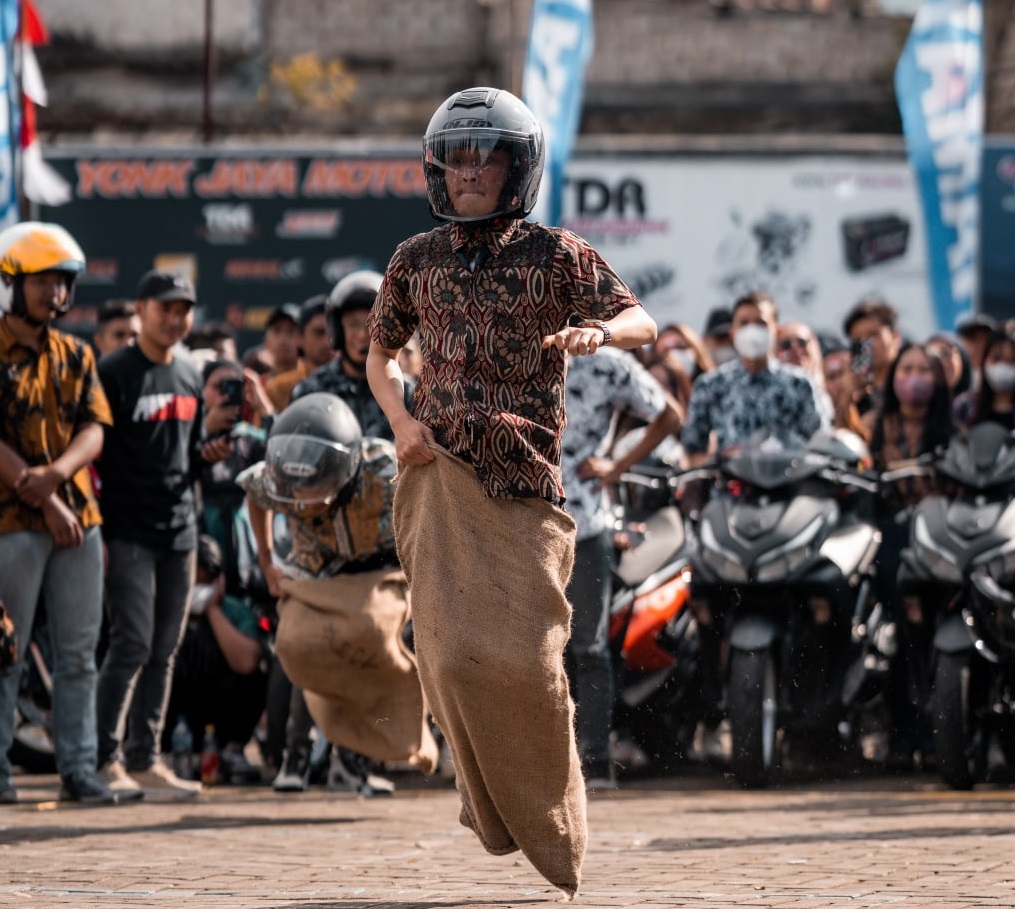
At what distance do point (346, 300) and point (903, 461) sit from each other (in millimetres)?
2791

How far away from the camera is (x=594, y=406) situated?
9.49 metres

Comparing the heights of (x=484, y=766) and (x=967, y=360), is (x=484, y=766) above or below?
below

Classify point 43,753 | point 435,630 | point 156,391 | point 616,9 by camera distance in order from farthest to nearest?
point 616,9 < point 43,753 < point 156,391 < point 435,630

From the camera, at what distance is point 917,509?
32.1 feet

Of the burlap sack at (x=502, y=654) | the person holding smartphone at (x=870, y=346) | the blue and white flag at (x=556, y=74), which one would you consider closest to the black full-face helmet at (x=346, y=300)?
the burlap sack at (x=502, y=654)

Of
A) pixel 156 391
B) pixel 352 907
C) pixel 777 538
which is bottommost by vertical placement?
pixel 352 907

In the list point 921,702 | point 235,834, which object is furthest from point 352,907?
point 921,702

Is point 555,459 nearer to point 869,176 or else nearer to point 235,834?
point 235,834

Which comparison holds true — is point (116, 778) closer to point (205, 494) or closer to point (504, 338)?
point (205, 494)

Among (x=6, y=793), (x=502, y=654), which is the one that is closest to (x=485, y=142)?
(x=502, y=654)

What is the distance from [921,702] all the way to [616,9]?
30.6 metres

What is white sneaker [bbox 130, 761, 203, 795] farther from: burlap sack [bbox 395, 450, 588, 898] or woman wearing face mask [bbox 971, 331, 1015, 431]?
woman wearing face mask [bbox 971, 331, 1015, 431]

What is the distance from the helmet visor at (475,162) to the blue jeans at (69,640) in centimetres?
344

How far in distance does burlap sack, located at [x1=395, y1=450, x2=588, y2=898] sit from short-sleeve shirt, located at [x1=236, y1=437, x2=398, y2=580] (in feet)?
8.45
